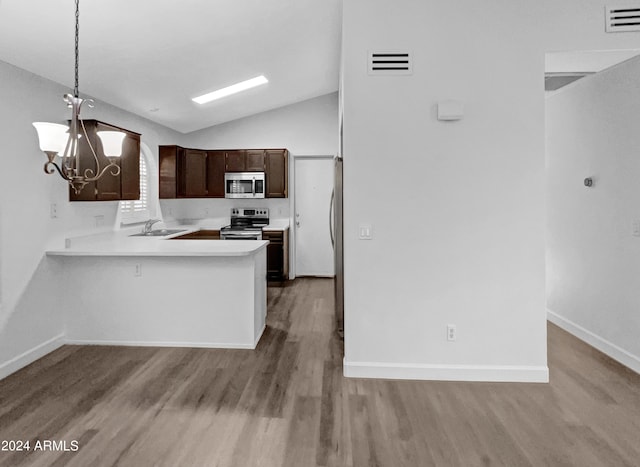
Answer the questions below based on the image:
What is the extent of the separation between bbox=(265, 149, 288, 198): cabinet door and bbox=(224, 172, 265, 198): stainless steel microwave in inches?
5.3

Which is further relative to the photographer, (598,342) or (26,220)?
(598,342)

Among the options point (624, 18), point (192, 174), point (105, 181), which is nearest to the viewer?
point (624, 18)

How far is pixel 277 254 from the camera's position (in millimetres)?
6246

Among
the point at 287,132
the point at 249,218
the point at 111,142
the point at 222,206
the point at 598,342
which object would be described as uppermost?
the point at 287,132

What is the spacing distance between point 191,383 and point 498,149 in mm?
2848

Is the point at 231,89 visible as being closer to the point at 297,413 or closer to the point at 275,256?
the point at 275,256

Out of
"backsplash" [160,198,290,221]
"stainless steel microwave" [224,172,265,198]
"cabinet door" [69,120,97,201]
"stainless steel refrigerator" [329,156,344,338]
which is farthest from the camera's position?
"backsplash" [160,198,290,221]

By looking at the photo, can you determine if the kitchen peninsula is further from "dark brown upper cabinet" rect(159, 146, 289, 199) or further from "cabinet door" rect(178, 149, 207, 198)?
"dark brown upper cabinet" rect(159, 146, 289, 199)

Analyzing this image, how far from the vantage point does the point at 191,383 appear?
286 centimetres

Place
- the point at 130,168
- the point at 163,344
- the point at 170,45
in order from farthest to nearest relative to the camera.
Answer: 1. the point at 130,168
2. the point at 163,344
3. the point at 170,45

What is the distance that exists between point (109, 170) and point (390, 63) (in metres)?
2.86

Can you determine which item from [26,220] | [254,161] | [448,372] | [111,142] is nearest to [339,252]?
[448,372]

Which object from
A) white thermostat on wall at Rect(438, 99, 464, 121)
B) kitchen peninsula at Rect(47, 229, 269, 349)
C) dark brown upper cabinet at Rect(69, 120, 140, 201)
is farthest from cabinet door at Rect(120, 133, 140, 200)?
white thermostat on wall at Rect(438, 99, 464, 121)

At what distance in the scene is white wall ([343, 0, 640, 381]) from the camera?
2850 mm
